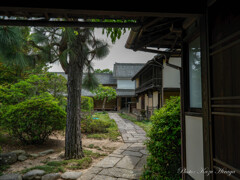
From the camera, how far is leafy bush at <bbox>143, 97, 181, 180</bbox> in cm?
296

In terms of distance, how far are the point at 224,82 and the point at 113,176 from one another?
2.92 m

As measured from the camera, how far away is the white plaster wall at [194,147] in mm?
2021

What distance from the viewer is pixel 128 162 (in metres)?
4.23

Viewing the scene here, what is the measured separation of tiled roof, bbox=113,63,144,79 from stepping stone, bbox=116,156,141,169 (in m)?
21.6

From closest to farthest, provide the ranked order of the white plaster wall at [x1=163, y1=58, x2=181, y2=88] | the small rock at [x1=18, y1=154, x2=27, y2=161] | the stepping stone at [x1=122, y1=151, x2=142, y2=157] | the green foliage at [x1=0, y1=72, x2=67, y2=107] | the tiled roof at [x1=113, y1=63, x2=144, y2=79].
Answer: the small rock at [x1=18, y1=154, x2=27, y2=161] → the stepping stone at [x1=122, y1=151, x2=142, y2=157] → the green foliage at [x1=0, y1=72, x2=67, y2=107] → the white plaster wall at [x1=163, y1=58, x2=181, y2=88] → the tiled roof at [x1=113, y1=63, x2=144, y2=79]

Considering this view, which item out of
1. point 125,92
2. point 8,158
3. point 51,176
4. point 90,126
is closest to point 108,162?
point 51,176

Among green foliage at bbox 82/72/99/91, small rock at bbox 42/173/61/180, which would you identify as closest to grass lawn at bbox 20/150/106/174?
small rock at bbox 42/173/61/180

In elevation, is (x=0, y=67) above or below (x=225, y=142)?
above

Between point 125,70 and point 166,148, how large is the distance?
24.1m

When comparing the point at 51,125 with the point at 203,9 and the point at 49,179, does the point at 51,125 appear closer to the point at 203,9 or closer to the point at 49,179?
the point at 49,179

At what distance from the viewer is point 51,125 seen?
225 inches

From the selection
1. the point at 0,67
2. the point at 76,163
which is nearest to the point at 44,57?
the point at 76,163

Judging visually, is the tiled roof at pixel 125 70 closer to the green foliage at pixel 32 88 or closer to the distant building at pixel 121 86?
the distant building at pixel 121 86

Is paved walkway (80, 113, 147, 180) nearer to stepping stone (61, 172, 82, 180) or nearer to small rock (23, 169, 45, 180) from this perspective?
stepping stone (61, 172, 82, 180)
